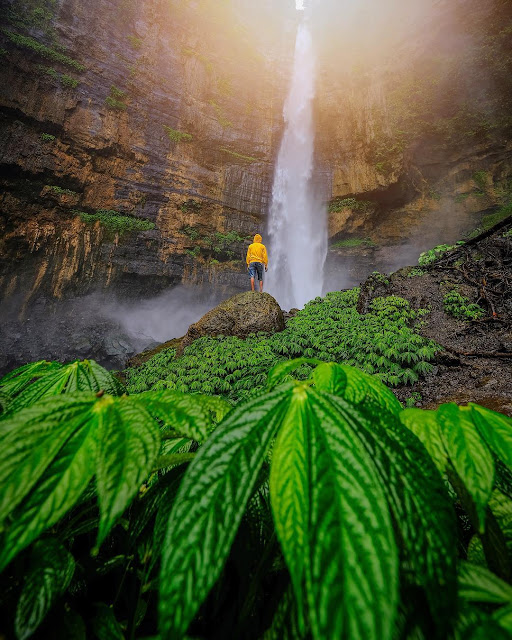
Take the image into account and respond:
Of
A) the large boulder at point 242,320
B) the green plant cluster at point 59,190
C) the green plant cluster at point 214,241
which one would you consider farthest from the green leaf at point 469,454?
the green plant cluster at point 59,190

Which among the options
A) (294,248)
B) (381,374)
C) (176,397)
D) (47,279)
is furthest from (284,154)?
(176,397)

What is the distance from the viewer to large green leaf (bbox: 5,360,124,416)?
57 cm

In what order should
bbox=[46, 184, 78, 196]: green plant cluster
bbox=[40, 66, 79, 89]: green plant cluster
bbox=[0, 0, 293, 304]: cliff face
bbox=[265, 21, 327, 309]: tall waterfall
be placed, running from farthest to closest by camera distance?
bbox=[265, 21, 327, 309]: tall waterfall, bbox=[40, 66, 79, 89]: green plant cluster, bbox=[46, 184, 78, 196]: green plant cluster, bbox=[0, 0, 293, 304]: cliff face

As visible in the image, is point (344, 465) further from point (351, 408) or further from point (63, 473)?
point (63, 473)

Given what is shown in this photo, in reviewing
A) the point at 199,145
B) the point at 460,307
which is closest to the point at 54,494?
the point at 460,307

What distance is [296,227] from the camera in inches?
621

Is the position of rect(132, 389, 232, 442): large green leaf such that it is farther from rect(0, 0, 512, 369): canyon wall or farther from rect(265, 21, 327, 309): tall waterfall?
rect(265, 21, 327, 309): tall waterfall

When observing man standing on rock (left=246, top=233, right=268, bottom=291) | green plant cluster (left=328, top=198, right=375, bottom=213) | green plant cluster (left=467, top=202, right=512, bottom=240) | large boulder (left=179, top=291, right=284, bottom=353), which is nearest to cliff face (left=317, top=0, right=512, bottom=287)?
green plant cluster (left=328, top=198, right=375, bottom=213)

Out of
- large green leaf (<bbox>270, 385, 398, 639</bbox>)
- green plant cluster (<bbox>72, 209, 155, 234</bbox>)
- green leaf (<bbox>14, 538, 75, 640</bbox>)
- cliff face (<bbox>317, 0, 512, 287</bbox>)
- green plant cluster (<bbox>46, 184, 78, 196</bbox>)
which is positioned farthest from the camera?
cliff face (<bbox>317, 0, 512, 287</bbox>)

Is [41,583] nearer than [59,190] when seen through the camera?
Yes

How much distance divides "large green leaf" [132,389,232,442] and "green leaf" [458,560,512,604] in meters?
0.34

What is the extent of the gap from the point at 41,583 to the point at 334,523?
1.30 ft

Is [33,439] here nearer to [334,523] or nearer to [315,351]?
[334,523]

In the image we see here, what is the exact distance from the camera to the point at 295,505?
282 millimetres
